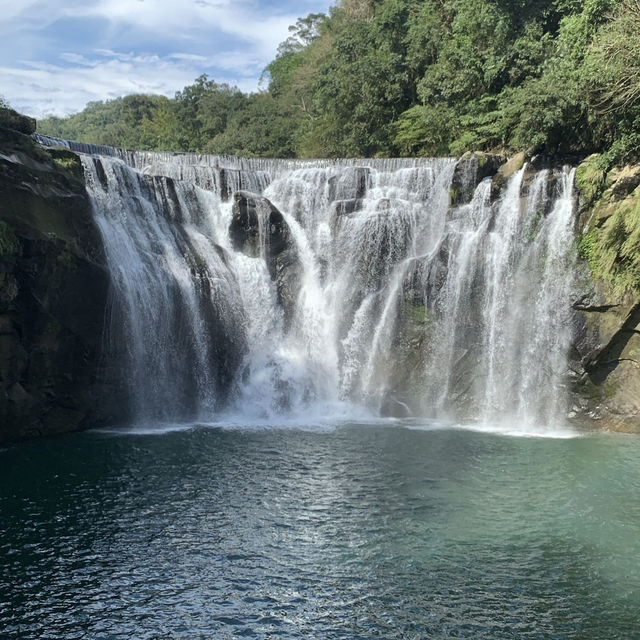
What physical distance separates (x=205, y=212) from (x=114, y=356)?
24.4 ft

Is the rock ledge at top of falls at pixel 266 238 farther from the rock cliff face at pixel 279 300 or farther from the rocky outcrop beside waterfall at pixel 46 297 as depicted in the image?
the rocky outcrop beside waterfall at pixel 46 297

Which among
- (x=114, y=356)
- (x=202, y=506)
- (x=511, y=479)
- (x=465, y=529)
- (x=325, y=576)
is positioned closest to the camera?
(x=325, y=576)

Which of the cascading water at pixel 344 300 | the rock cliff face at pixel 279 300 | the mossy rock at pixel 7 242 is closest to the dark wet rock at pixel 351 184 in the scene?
the cascading water at pixel 344 300

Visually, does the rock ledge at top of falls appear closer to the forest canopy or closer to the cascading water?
the cascading water

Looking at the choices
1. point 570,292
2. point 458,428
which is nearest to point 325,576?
point 458,428

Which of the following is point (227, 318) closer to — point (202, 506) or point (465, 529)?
point (202, 506)

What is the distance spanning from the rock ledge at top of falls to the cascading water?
0.17 ft

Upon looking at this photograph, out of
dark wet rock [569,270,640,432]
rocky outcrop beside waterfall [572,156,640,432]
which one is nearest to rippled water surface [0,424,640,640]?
dark wet rock [569,270,640,432]

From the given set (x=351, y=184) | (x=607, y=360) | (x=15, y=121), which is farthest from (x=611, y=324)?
(x=15, y=121)

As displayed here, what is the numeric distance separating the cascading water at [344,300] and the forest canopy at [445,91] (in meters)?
3.11

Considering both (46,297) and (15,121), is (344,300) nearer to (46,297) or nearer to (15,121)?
(46,297)

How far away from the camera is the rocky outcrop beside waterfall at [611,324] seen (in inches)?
707

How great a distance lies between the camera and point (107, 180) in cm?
2030

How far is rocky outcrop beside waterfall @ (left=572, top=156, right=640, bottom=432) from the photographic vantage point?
1797 cm
